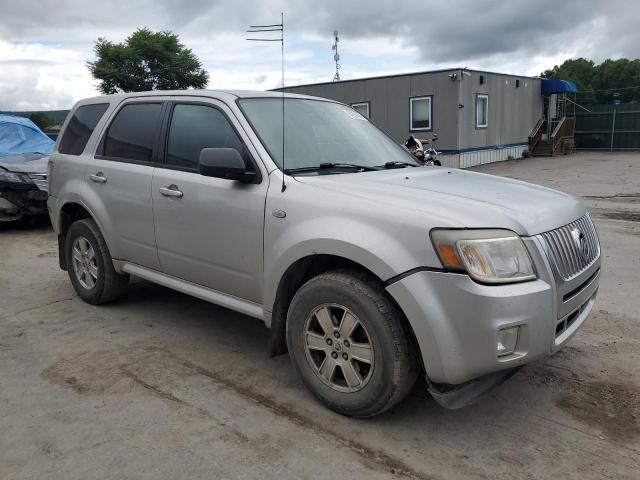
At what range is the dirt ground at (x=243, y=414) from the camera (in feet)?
9.09

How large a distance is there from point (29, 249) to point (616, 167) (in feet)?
65.5

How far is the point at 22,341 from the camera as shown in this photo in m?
4.39

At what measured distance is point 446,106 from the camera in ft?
70.2

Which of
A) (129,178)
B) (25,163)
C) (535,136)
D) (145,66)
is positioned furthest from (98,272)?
(145,66)

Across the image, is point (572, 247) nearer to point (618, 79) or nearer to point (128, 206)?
point (128, 206)

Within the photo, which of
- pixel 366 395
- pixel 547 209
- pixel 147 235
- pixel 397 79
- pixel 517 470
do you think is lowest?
pixel 517 470

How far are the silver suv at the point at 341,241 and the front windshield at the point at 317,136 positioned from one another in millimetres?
15

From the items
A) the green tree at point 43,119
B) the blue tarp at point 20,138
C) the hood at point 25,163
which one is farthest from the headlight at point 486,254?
the green tree at point 43,119

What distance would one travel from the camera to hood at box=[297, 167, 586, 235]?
281 centimetres

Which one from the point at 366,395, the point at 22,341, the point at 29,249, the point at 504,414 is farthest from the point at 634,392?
the point at 29,249

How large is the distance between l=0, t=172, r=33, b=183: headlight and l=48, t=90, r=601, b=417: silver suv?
4922mm

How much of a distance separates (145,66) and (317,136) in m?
39.7

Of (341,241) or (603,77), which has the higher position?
(603,77)

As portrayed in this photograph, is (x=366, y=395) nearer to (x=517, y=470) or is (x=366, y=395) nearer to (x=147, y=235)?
(x=517, y=470)
